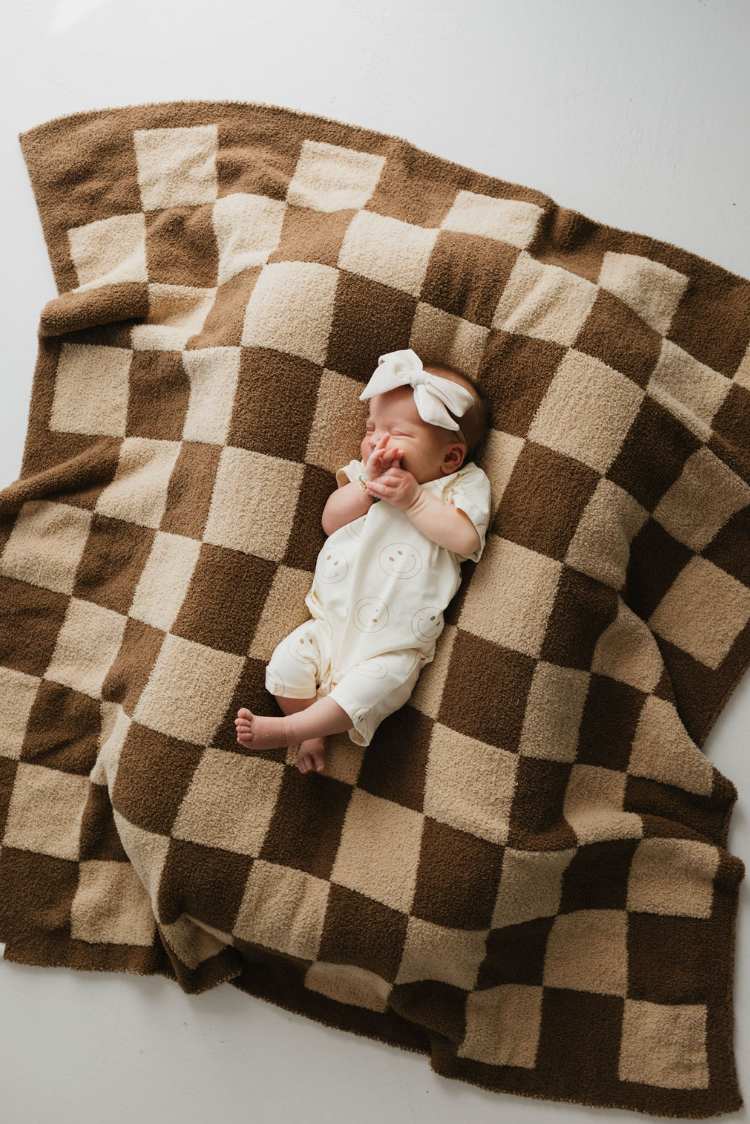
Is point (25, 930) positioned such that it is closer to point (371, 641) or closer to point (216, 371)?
point (371, 641)

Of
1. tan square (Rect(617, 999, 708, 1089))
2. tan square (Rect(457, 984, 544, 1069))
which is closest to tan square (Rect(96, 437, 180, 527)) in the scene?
tan square (Rect(457, 984, 544, 1069))

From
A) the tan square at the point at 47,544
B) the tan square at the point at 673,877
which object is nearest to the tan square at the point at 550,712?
the tan square at the point at 673,877

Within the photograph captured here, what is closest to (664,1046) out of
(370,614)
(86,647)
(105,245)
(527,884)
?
(527,884)

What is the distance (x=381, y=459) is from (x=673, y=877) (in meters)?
0.89

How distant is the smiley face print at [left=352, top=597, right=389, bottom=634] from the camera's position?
123cm

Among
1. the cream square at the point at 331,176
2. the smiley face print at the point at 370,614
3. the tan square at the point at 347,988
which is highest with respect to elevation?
the cream square at the point at 331,176

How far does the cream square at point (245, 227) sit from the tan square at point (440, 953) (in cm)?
116

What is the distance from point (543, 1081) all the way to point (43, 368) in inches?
61.4

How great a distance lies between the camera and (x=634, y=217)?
148cm

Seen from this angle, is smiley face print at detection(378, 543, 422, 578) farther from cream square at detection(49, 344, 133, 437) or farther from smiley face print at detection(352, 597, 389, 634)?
cream square at detection(49, 344, 133, 437)

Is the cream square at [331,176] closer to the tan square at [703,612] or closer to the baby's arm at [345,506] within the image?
the baby's arm at [345,506]

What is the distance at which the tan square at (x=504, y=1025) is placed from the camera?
52.1 inches

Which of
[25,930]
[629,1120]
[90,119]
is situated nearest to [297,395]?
[90,119]

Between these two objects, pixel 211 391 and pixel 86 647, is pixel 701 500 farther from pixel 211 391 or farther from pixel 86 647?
pixel 86 647
